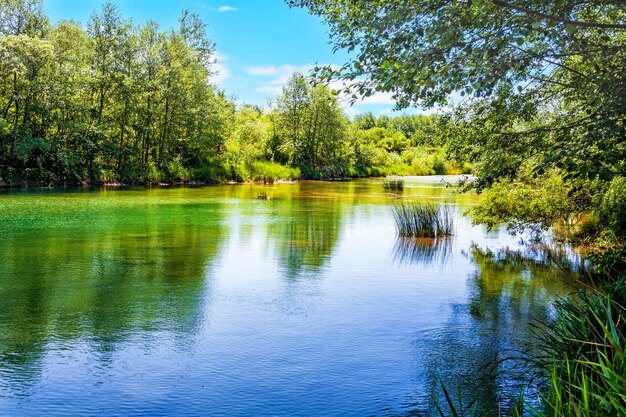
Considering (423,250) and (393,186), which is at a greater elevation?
(393,186)

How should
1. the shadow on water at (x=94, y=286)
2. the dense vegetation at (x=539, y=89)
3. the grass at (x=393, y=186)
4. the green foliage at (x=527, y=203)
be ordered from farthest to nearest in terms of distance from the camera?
A: the grass at (x=393, y=186)
the green foliage at (x=527, y=203)
the shadow on water at (x=94, y=286)
the dense vegetation at (x=539, y=89)

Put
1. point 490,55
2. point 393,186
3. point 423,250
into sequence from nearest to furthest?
point 490,55 < point 423,250 < point 393,186

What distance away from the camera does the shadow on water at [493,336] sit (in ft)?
18.4

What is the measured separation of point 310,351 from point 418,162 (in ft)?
254

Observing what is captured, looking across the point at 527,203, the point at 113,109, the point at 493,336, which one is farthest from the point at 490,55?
the point at 113,109

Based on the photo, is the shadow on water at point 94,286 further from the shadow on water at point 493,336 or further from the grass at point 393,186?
the grass at point 393,186

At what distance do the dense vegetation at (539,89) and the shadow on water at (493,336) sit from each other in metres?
0.46

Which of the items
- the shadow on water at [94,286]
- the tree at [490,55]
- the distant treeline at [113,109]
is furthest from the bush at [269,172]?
the tree at [490,55]

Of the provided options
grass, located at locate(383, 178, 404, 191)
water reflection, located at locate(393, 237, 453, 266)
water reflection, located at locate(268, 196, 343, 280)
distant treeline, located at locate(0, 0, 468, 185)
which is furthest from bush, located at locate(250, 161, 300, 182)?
water reflection, located at locate(393, 237, 453, 266)

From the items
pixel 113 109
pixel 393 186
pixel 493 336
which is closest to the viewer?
pixel 493 336

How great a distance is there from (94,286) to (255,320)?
11.1ft

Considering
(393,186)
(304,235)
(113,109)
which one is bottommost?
(304,235)

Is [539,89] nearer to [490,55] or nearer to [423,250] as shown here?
[490,55]

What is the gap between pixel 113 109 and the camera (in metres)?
41.3
